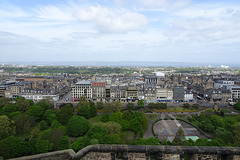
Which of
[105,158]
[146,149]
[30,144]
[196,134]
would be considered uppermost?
[146,149]

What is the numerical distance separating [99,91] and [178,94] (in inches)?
1300

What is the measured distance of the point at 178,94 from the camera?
216 feet

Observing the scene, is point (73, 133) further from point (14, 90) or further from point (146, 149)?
point (14, 90)

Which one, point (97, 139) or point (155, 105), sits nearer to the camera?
point (97, 139)

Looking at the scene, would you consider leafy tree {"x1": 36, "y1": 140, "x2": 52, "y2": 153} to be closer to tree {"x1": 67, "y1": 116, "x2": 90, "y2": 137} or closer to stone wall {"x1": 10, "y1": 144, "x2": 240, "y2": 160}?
tree {"x1": 67, "y1": 116, "x2": 90, "y2": 137}

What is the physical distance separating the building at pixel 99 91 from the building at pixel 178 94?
2958cm

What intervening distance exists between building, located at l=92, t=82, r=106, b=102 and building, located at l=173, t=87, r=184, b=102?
97.0 feet

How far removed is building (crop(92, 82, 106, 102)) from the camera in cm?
6696

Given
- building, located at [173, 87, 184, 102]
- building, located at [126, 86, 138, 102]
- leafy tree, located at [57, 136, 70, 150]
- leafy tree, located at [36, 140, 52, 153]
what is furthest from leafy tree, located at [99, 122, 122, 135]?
building, located at [173, 87, 184, 102]

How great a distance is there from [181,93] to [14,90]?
70.2 metres

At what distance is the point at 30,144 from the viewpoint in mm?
25906

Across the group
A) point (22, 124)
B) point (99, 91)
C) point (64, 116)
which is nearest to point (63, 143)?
point (64, 116)

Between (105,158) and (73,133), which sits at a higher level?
(105,158)

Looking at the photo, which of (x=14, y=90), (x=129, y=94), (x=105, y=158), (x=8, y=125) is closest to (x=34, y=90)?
(x=14, y=90)
